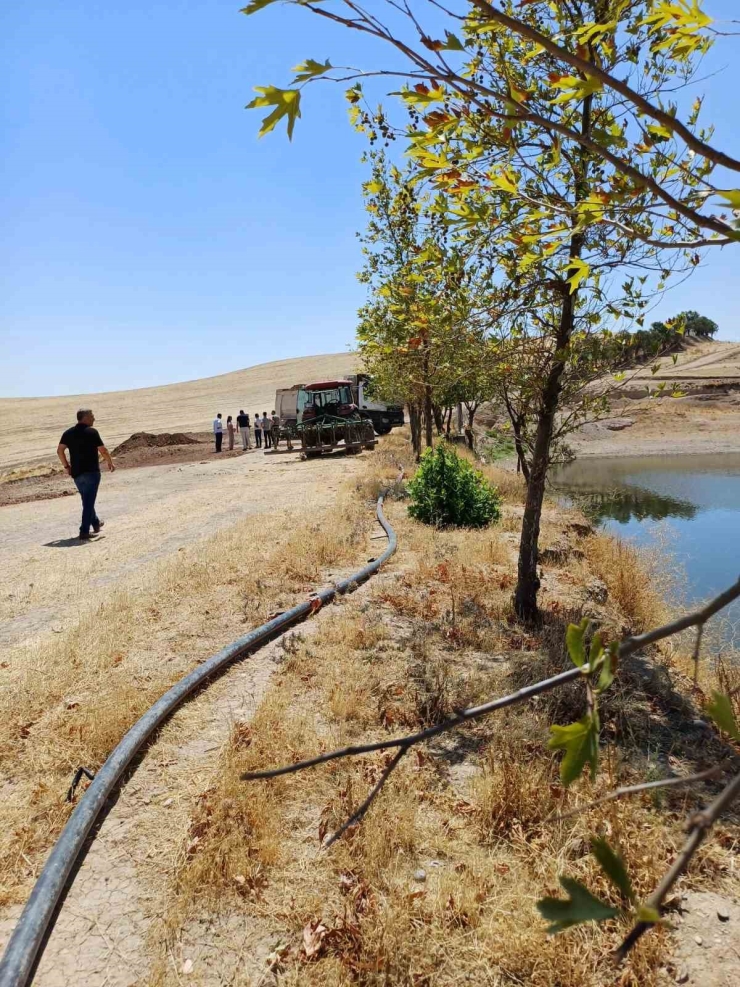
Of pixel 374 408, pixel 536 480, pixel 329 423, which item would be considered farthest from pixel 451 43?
pixel 374 408

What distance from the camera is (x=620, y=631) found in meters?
6.86

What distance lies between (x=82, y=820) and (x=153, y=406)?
6512 cm

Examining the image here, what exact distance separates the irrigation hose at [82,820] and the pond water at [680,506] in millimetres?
5594

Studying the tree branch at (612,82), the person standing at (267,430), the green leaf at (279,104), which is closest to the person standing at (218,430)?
the person standing at (267,430)

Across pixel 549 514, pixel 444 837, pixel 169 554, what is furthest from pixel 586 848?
pixel 549 514

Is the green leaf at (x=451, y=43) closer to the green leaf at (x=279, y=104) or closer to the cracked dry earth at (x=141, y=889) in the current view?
the green leaf at (x=279, y=104)

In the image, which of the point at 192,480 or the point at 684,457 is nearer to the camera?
the point at 192,480

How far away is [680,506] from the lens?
21.3 meters

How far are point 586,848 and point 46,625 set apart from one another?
520cm

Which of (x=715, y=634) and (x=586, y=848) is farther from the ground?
(x=586, y=848)

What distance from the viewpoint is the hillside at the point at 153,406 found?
44256 mm

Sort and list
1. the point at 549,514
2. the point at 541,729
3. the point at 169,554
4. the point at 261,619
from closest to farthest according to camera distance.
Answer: the point at 541,729 → the point at 261,619 → the point at 169,554 → the point at 549,514

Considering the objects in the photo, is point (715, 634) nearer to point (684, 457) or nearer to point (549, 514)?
point (549, 514)

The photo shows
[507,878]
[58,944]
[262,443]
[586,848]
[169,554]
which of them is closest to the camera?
[58,944]
